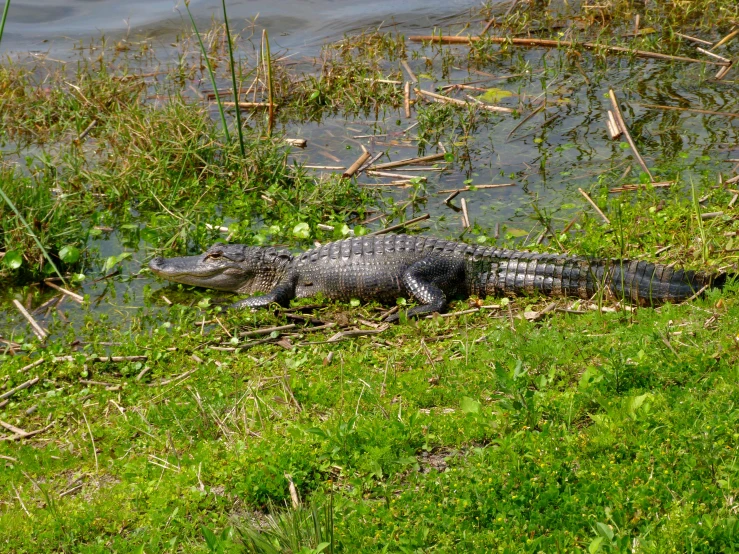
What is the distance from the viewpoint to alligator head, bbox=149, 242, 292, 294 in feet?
23.6

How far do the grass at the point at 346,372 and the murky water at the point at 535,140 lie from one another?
0.17ft

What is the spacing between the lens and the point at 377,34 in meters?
12.0

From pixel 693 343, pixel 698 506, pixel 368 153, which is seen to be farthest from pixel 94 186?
pixel 698 506

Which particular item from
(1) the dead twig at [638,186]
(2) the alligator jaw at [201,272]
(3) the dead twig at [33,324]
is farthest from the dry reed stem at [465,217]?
(3) the dead twig at [33,324]

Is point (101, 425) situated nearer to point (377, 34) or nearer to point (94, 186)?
point (94, 186)

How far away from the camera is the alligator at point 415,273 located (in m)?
5.73

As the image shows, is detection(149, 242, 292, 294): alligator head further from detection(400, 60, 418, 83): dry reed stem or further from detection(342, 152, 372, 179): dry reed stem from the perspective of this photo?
detection(400, 60, 418, 83): dry reed stem

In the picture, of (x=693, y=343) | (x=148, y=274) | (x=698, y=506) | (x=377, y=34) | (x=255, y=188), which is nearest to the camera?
(x=698, y=506)

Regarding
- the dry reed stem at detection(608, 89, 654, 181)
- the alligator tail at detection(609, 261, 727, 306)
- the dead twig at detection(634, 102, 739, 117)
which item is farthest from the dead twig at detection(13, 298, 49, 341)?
the dead twig at detection(634, 102, 739, 117)

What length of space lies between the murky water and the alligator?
17.5 inches

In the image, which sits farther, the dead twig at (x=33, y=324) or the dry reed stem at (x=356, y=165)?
the dry reed stem at (x=356, y=165)

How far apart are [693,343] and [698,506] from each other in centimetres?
137

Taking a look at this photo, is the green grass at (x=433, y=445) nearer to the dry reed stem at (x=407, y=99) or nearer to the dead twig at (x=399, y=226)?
the dead twig at (x=399, y=226)

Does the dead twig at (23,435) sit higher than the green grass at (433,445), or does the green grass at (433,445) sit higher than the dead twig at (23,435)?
the green grass at (433,445)
